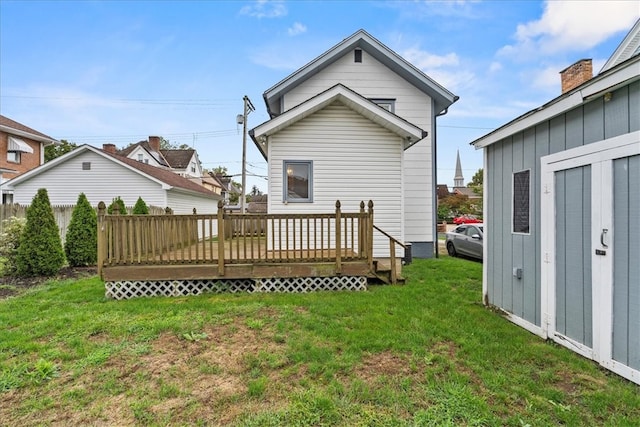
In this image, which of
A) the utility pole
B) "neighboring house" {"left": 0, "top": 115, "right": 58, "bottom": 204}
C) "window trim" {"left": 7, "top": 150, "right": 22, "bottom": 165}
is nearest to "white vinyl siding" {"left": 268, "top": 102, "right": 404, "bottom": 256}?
the utility pole

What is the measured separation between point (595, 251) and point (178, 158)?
132 feet

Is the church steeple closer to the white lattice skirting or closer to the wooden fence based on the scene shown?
the wooden fence

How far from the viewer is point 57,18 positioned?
1226 centimetres

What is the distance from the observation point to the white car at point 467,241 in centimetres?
1023

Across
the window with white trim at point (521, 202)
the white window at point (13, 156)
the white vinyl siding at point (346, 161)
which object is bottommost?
the window with white trim at point (521, 202)

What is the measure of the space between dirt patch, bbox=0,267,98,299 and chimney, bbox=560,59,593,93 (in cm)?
1139

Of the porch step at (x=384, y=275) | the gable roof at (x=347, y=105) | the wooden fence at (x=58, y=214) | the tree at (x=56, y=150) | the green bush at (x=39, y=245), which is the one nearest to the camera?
the porch step at (x=384, y=275)

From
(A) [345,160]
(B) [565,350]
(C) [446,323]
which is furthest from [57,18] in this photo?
(B) [565,350]

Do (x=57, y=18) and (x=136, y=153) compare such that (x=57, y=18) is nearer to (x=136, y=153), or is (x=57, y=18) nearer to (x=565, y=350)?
(x=565, y=350)

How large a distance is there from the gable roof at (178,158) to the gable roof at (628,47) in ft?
120

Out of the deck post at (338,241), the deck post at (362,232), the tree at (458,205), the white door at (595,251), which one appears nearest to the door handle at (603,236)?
the white door at (595,251)

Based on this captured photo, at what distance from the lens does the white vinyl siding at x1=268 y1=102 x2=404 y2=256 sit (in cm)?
796

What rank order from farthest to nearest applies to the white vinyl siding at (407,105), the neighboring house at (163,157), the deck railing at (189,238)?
the neighboring house at (163,157) → the white vinyl siding at (407,105) → the deck railing at (189,238)

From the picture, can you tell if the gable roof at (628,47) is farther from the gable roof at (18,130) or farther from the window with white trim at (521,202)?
the gable roof at (18,130)
